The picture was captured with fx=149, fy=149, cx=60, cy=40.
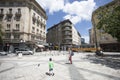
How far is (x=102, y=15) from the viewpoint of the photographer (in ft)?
83.3

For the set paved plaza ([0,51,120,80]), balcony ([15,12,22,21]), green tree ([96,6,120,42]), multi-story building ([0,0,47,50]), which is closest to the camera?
paved plaza ([0,51,120,80])

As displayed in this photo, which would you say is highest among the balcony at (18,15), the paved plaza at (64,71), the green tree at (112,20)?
the balcony at (18,15)

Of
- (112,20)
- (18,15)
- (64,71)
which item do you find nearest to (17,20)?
(18,15)

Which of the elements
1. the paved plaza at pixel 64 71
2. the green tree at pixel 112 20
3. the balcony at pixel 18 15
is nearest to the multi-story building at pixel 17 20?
the balcony at pixel 18 15

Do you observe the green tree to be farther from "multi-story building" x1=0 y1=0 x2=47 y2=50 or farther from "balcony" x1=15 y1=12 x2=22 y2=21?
"balcony" x1=15 y1=12 x2=22 y2=21

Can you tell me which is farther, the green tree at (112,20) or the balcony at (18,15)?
the balcony at (18,15)

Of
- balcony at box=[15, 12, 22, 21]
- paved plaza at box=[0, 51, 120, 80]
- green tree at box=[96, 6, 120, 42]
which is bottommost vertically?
paved plaza at box=[0, 51, 120, 80]

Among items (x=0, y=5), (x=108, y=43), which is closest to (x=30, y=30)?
(x=0, y=5)

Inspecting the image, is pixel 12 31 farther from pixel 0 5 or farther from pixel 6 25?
pixel 0 5

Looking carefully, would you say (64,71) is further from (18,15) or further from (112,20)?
(18,15)

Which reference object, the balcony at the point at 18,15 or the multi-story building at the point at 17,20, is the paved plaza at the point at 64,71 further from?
the balcony at the point at 18,15

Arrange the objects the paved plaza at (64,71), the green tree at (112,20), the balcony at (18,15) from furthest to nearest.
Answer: the balcony at (18,15) < the green tree at (112,20) < the paved plaza at (64,71)

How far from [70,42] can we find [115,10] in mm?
59889

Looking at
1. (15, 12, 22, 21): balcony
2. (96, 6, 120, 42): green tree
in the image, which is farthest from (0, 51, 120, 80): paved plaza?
(15, 12, 22, 21): balcony
